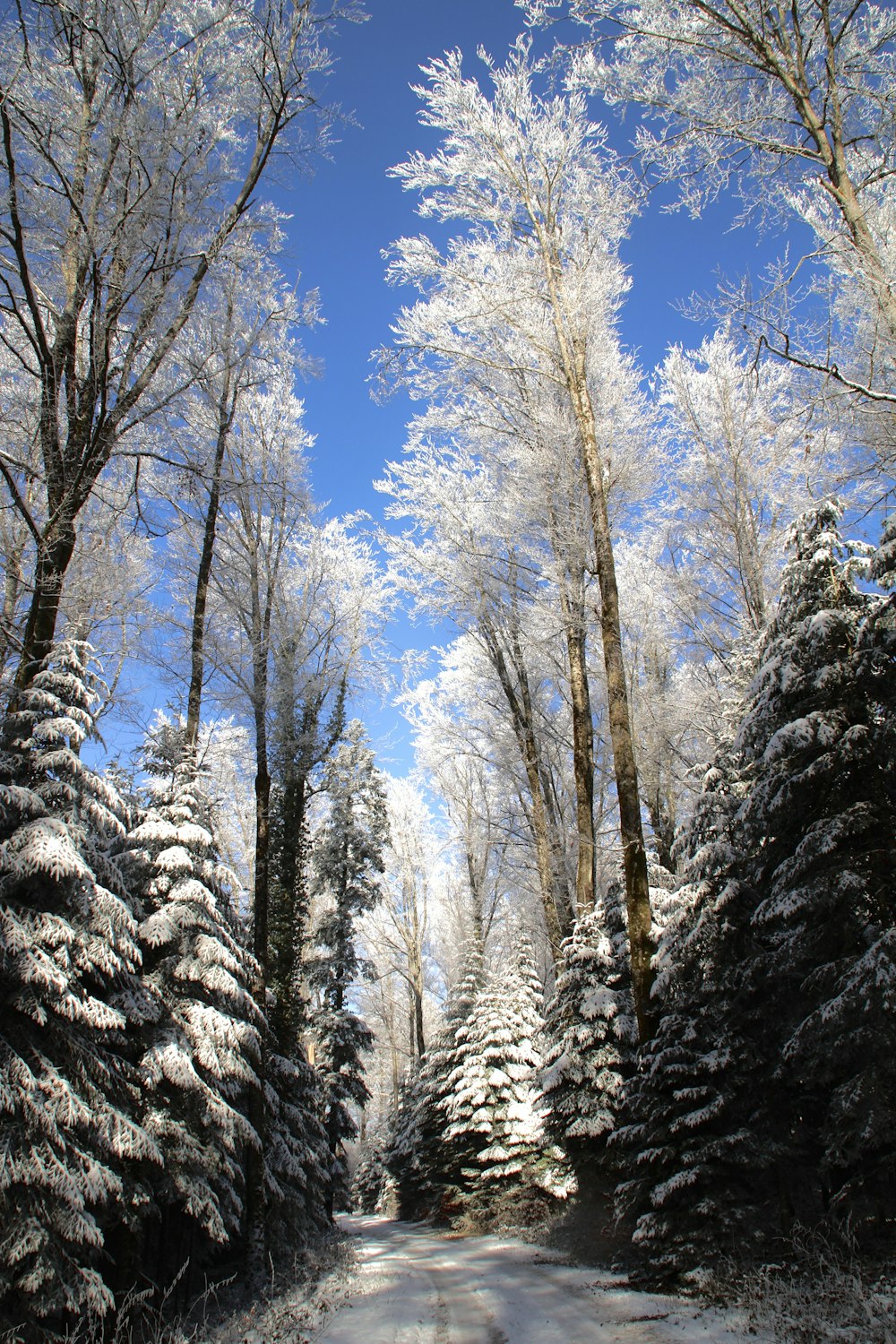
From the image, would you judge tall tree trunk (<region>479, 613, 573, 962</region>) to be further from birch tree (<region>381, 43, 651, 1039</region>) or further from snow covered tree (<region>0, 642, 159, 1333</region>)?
snow covered tree (<region>0, 642, 159, 1333</region>)

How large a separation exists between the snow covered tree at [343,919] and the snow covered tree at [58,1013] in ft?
37.7

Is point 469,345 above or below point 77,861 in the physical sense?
above

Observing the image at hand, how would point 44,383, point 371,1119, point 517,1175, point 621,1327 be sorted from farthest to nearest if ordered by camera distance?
point 371,1119, point 517,1175, point 44,383, point 621,1327

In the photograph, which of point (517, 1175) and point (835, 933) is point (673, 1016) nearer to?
point (835, 933)

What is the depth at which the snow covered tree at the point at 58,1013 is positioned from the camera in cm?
475

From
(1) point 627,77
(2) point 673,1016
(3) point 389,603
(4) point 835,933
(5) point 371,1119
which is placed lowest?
(5) point 371,1119

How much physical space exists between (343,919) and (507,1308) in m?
15.0

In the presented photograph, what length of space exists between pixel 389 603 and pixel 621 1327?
11530 millimetres

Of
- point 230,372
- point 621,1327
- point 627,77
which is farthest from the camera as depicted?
point 230,372

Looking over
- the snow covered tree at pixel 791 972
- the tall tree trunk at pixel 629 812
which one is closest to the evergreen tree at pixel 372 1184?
the snow covered tree at pixel 791 972

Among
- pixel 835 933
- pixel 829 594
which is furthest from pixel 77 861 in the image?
pixel 829 594

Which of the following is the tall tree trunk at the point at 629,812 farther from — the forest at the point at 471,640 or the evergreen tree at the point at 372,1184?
the evergreen tree at the point at 372,1184

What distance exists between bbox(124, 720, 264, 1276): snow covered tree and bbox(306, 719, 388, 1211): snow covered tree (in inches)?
346

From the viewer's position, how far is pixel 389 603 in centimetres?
1463
